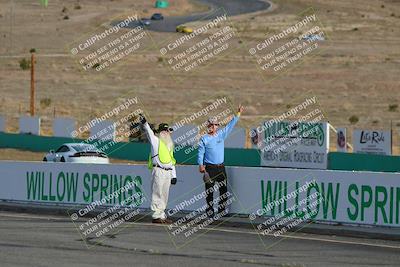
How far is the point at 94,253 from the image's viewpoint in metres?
16.5

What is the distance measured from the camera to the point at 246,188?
71.5ft

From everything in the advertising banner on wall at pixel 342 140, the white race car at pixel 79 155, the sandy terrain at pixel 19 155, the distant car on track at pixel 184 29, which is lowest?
the distant car on track at pixel 184 29

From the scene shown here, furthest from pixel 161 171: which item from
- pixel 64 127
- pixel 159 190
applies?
pixel 64 127

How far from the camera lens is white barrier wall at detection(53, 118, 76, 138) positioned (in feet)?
172

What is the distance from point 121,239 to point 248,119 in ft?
154

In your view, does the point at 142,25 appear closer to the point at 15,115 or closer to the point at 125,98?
the point at 125,98

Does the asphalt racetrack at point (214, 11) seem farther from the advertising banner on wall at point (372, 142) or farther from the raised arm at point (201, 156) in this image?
the raised arm at point (201, 156)

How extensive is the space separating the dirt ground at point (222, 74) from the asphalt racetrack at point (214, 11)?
347cm

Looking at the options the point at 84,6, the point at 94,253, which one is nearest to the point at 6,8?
the point at 84,6

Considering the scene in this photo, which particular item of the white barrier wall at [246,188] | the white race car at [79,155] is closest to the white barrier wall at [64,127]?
the white race car at [79,155]

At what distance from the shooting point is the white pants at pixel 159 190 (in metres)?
21.4

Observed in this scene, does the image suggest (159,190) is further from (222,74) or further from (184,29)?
(184,29)

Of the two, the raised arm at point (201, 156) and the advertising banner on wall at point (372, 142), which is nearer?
the raised arm at point (201, 156)

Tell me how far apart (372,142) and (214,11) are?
75218 mm
